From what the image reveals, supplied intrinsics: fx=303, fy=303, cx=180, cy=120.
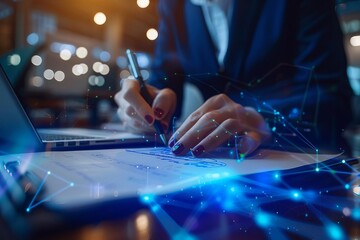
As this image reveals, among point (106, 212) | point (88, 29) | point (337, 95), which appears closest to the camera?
point (106, 212)

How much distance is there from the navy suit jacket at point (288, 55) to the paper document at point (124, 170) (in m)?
0.24

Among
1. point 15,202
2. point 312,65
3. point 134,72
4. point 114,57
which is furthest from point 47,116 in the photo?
point 114,57

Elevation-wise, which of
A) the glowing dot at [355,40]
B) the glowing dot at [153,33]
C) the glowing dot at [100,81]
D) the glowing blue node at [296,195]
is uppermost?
the glowing dot at [355,40]

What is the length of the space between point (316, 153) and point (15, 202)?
1.04 ft

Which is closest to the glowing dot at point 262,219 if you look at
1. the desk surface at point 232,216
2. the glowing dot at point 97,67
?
the desk surface at point 232,216

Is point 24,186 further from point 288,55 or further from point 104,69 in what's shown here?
point 104,69

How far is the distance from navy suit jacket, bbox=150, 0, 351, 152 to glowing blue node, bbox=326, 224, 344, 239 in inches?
14.4

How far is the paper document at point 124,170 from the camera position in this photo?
0.57 feet

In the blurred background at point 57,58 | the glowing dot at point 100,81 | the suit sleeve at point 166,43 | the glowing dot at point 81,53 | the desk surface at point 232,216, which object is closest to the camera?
the desk surface at point 232,216

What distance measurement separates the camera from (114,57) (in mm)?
3264

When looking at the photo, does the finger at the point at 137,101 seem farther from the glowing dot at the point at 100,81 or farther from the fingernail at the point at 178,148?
the glowing dot at the point at 100,81

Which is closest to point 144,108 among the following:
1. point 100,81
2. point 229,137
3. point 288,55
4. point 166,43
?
point 229,137

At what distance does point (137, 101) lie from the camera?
414 mm

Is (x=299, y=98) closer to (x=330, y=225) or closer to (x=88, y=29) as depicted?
(x=330, y=225)
